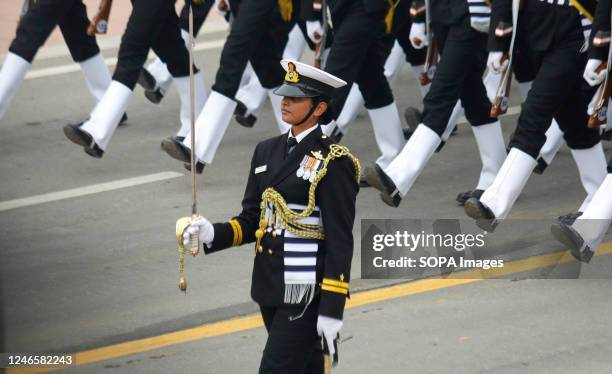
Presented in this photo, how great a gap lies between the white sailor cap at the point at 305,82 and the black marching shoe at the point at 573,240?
2.72 meters

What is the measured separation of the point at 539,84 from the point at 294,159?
3.03 m

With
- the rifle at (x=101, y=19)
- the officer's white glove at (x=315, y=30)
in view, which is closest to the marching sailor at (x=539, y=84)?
the officer's white glove at (x=315, y=30)

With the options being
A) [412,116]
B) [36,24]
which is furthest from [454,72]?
[36,24]

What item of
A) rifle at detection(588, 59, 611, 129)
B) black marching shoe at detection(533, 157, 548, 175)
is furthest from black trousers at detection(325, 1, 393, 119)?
rifle at detection(588, 59, 611, 129)

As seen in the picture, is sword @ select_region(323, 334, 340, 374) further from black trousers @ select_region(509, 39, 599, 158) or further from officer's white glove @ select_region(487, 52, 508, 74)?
officer's white glove @ select_region(487, 52, 508, 74)

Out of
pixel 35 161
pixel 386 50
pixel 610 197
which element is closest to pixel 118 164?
pixel 35 161

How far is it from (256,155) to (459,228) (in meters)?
3.26

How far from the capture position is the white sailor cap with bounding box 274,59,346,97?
5656mm

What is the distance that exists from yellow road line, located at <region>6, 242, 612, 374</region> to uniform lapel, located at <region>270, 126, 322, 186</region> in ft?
5.67

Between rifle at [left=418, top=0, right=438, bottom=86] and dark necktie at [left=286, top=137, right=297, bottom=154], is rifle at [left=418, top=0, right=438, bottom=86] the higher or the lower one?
the lower one

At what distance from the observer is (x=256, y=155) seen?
19.1ft

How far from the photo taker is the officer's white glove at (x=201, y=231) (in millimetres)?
5484

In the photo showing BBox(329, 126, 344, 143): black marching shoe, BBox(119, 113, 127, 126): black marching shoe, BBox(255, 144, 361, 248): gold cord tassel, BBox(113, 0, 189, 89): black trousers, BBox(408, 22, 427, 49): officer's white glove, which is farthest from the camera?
BBox(119, 113, 127, 126): black marching shoe

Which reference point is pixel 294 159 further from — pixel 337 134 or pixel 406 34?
pixel 406 34
